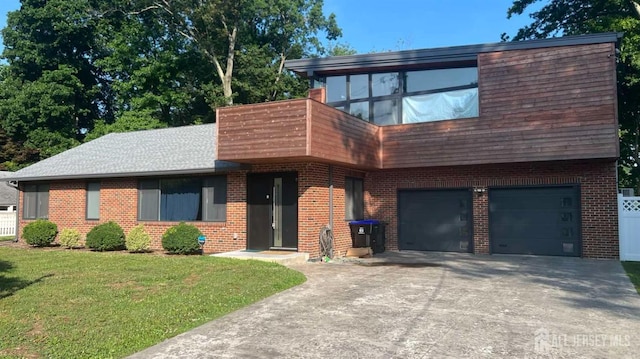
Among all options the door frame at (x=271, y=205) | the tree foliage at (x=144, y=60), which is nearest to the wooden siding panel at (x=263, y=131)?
the door frame at (x=271, y=205)

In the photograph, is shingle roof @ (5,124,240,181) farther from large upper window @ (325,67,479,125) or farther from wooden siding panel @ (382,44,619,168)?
wooden siding panel @ (382,44,619,168)

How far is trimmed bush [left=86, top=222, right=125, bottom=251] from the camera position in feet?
46.6

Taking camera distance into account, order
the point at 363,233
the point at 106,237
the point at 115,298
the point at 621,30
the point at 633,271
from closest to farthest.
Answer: the point at 115,298 → the point at 633,271 → the point at 363,233 → the point at 106,237 → the point at 621,30

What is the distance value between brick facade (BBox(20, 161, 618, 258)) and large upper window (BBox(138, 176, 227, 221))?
27 centimetres

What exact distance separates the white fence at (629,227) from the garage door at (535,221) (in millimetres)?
999

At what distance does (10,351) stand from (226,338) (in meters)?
2.24

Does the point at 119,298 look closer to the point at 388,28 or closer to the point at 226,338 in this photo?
the point at 226,338

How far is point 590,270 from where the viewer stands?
10102mm

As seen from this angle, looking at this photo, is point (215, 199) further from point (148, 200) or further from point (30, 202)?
point (30, 202)

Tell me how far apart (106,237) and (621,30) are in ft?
65.6

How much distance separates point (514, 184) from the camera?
13.1 metres

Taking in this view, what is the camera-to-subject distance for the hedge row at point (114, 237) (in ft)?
42.5

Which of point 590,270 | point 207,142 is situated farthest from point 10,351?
point 207,142

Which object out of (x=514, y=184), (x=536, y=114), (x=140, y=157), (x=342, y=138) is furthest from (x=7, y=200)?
(x=536, y=114)
